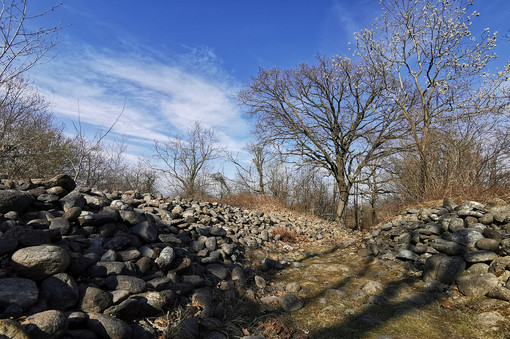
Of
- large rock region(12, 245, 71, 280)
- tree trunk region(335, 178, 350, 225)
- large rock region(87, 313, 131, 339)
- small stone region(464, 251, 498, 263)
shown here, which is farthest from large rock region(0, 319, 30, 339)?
tree trunk region(335, 178, 350, 225)

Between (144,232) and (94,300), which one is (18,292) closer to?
(94,300)

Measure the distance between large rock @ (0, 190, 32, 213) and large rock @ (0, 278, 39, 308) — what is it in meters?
1.93

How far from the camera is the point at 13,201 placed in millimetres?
3887

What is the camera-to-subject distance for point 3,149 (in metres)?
6.26

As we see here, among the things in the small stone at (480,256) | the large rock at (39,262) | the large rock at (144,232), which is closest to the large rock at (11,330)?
the large rock at (39,262)

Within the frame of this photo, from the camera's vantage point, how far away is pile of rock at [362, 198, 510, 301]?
404 centimetres

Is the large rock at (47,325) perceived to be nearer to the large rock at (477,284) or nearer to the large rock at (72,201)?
the large rock at (72,201)

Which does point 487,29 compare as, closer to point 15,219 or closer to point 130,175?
point 15,219

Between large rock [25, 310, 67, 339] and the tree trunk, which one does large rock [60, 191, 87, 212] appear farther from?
the tree trunk

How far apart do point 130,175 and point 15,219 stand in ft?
49.1

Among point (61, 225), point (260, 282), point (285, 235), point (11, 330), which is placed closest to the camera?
point (11, 330)

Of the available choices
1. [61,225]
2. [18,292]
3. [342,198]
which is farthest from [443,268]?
[342,198]

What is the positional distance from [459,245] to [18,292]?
6.14 metres

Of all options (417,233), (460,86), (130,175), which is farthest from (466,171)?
(130,175)
